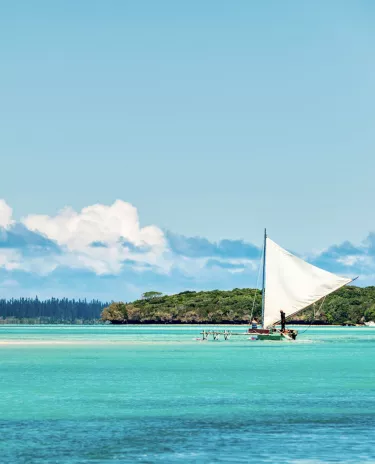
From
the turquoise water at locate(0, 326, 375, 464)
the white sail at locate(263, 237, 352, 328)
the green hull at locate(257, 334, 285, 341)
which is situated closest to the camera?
the turquoise water at locate(0, 326, 375, 464)

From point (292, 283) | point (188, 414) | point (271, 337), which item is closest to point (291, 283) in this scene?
→ point (292, 283)

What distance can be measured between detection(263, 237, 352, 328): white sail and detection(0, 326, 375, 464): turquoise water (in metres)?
40.9

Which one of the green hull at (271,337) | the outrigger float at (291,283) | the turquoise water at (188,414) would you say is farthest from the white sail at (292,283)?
the turquoise water at (188,414)

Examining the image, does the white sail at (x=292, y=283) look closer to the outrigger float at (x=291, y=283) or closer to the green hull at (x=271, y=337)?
the outrigger float at (x=291, y=283)

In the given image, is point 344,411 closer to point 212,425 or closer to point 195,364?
point 212,425

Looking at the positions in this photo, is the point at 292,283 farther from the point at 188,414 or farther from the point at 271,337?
the point at 188,414

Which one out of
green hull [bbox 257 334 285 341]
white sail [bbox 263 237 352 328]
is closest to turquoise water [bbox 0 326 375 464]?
white sail [bbox 263 237 352 328]

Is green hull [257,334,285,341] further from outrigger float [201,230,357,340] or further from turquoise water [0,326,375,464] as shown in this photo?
turquoise water [0,326,375,464]

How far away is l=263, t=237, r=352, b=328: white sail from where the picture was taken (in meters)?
132

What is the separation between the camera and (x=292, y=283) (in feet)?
431

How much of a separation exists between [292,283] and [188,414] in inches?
3219

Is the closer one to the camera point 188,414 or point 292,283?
point 188,414

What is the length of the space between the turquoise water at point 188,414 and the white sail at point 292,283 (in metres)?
40.9

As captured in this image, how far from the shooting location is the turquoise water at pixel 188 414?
3912 cm
